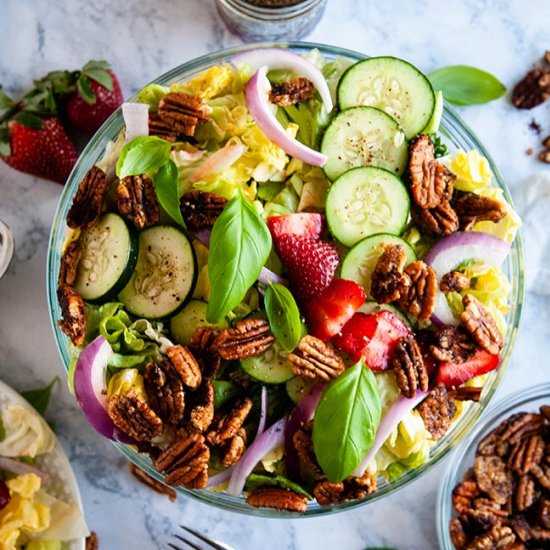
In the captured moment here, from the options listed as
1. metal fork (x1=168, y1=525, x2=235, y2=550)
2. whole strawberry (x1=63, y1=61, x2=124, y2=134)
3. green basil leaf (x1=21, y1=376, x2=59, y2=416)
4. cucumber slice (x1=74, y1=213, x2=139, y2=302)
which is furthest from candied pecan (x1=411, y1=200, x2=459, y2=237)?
green basil leaf (x1=21, y1=376, x2=59, y2=416)

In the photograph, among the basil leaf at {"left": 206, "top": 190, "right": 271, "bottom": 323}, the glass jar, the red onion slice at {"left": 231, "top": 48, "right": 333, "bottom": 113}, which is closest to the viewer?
the basil leaf at {"left": 206, "top": 190, "right": 271, "bottom": 323}

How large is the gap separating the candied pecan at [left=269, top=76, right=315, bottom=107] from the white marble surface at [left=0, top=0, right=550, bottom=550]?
1.83ft

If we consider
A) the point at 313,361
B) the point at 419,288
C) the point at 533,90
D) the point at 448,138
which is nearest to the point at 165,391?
the point at 313,361

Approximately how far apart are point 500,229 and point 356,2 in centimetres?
81

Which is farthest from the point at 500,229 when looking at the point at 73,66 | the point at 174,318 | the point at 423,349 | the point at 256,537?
the point at 73,66

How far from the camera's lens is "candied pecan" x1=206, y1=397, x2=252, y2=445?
5.35 ft

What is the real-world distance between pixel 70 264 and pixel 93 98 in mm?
554

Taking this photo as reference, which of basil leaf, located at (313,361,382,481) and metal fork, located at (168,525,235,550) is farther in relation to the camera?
metal fork, located at (168,525,235,550)

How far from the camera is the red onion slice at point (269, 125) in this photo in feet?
5.48

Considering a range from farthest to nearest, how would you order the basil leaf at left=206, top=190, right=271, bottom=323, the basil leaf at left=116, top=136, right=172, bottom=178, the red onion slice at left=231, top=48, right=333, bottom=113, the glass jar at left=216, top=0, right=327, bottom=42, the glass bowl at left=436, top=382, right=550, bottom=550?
the glass bowl at left=436, top=382, right=550, bottom=550 < the glass jar at left=216, top=0, right=327, bottom=42 < the red onion slice at left=231, top=48, right=333, bottom=113 < the basil leaf at left=116, top=136, right=172, bottom=178 < the basil leaf at left=206, top=190, right=271, bottom=323

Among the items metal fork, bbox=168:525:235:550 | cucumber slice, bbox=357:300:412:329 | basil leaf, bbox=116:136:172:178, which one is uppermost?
basil leaf, bbox=116:136:172:178

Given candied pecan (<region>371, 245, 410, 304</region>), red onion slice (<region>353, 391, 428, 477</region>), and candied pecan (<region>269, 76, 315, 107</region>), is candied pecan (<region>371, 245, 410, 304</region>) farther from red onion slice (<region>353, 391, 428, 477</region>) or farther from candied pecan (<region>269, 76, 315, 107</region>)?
candied pecan (<region>269, 76, 315, 107</region>)

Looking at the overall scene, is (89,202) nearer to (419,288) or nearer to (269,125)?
(269,125)

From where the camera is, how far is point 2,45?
222 centimetres
